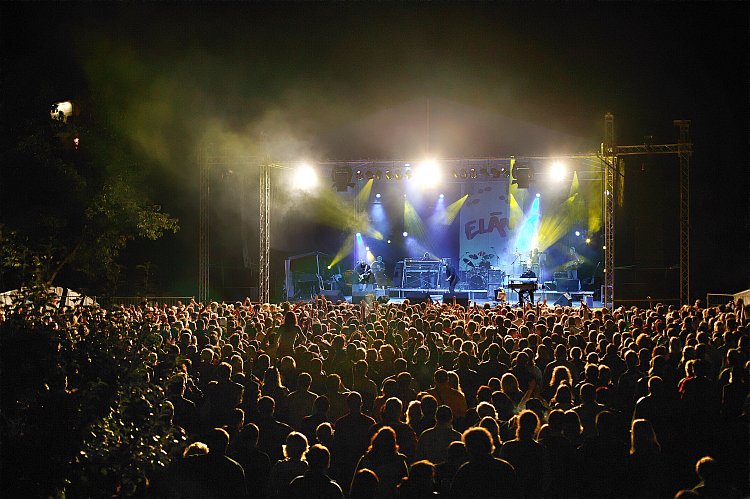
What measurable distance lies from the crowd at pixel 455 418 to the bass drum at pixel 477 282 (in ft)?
49.0

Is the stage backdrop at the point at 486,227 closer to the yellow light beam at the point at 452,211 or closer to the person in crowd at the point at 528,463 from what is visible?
the yellow light beam at the point at 452,211

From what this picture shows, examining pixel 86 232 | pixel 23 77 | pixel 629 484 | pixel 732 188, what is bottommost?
pixel 629 484

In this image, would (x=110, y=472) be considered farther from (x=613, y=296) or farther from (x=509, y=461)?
(x=613, y=296)

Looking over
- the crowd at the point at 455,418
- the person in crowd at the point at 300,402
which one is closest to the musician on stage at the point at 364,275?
the crowd at the point at 455,418

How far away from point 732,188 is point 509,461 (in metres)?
18.0

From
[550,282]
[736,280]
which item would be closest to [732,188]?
[736,280]

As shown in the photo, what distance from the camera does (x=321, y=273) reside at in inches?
1019

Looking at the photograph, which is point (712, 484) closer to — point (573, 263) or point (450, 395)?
point (450, 395)

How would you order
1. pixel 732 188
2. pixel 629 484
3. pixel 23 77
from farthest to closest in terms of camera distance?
pixel 732 188
pixel 23 77
pixel 629 484

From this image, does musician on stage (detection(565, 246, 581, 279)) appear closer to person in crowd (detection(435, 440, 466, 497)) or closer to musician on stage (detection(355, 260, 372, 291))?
musician on stage (detection(355, 260, 372, 291))

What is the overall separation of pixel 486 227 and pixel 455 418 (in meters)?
20.7

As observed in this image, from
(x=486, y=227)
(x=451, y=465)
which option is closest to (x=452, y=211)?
(x=486, y=227)

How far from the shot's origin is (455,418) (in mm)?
6363

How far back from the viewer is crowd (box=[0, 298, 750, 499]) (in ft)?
14.4
